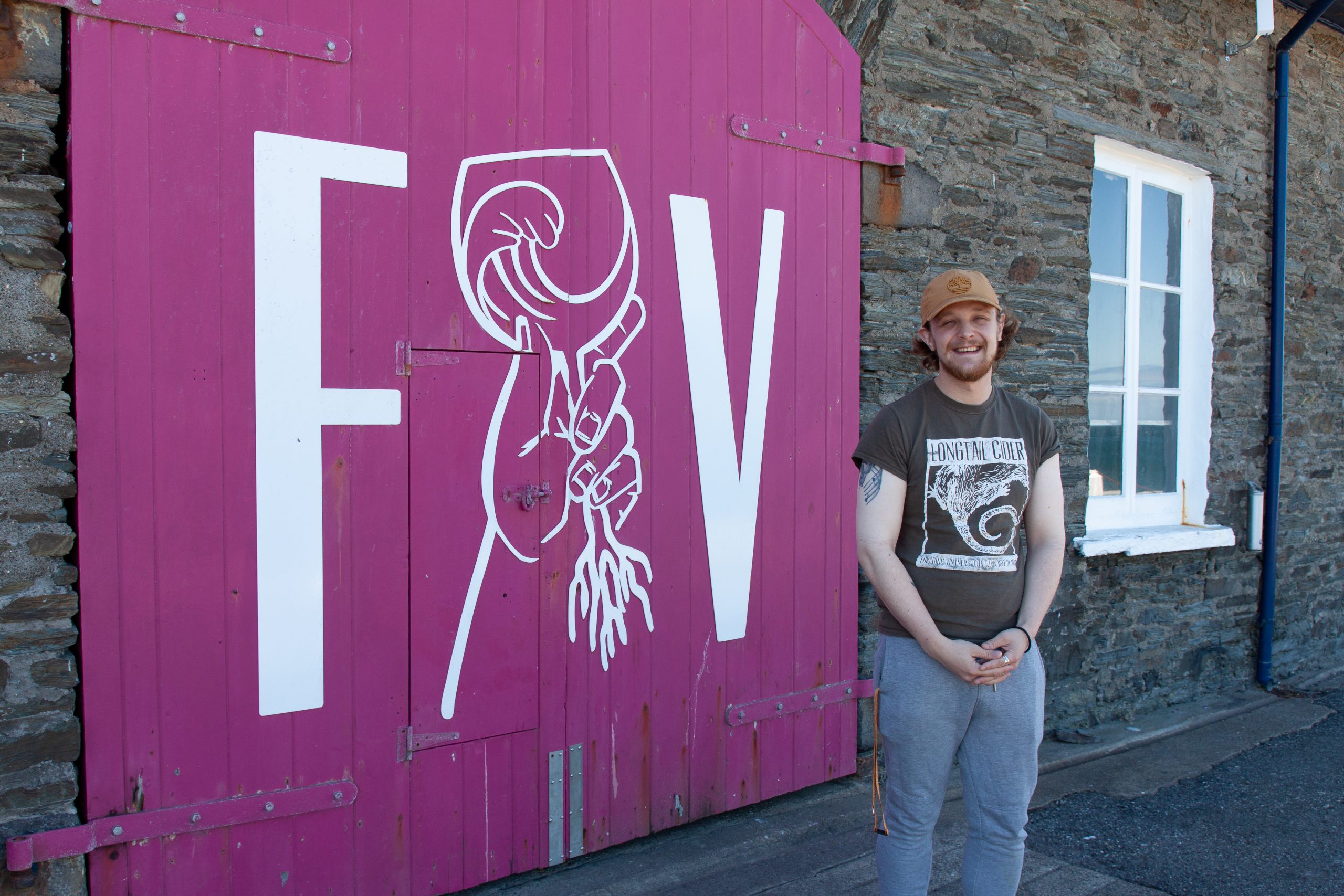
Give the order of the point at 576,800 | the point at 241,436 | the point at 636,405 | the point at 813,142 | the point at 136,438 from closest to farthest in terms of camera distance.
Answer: the point at 136,438
the point at 241,436
the point at 576,800
the point at 636,405
the point at 813,142

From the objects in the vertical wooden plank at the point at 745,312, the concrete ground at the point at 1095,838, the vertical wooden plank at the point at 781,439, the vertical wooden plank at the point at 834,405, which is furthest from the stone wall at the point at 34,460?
the vertical wooden plank at the point at 834,405

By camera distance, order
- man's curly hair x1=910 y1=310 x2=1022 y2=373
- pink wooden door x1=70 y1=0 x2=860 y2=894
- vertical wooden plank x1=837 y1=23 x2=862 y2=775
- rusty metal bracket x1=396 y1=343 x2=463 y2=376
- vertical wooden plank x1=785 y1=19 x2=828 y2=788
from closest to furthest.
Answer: pink wooden door x1=70 y1=0 x2=860 y2=894, man's curly hair x1=910 y1=310 x2=1022 y2=373, rusty metal bracket x1=396 y1=343 x2=463 y2=376, vertical wooden plank x1=785 y1=19 x2=828 y2=788, vertical wooden plank x1=837 y1=23 x2=862 y2=775

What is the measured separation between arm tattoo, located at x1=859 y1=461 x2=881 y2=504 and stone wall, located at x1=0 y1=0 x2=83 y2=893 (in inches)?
76.9

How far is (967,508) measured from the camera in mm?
2490

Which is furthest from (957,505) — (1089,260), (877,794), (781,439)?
(1089,260)

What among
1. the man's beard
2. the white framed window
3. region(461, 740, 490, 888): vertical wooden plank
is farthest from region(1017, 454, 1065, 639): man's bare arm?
the white framed window

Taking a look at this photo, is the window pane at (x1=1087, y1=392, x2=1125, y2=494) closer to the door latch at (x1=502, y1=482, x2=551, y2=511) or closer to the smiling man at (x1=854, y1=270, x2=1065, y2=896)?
the smiling man at (x1=854, y1=270, x2=1065, y2=896)

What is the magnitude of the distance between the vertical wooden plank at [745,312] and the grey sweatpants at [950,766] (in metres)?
1.28

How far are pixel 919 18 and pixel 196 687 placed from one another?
376cm

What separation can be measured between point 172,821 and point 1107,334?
483cm

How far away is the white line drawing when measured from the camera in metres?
3.10

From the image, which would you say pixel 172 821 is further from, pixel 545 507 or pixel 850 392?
pixel 850 392

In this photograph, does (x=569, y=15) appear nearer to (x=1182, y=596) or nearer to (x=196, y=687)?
(x=196, y=687)

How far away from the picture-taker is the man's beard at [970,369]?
2.50 m
